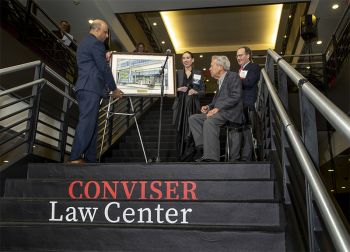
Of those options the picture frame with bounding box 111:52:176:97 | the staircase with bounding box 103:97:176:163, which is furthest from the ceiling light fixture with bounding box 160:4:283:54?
the picture frame with bounding box 111:52:176:97

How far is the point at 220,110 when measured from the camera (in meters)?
3.78

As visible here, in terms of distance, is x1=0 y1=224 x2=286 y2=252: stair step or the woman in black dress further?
the woman in black dress

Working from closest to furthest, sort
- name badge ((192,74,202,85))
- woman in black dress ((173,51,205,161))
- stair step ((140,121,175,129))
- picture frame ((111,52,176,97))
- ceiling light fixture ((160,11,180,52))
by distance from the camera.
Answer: picture frame ((111,52,176,97)) < woman in black dress ((173,51,205,161)) < name badge ((192,74,202,85)) < stair step ((140,121,175,129)) < ceiling light fixture ((160,11,180,52))

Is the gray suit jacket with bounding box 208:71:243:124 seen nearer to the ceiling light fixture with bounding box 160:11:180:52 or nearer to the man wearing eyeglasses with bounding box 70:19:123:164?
the man wearing eyeglasses with bounding box 70:19:123:164

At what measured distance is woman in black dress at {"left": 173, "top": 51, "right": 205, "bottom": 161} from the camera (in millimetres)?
4664

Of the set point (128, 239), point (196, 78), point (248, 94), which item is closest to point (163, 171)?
point (128, 239)

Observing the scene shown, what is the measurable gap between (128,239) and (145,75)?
2.34 m

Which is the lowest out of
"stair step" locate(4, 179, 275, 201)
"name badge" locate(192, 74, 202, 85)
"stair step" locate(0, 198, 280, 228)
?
"stair step" locate(0, 198, 280, 228)

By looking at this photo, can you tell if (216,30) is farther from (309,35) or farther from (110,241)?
(110,241)

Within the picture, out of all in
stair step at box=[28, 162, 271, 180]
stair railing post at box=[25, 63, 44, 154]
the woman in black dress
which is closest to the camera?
stair step at box=[28, 162, 271, 180]

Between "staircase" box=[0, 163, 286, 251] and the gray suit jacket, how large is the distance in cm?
94

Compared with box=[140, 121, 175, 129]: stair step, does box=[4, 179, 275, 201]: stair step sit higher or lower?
lower

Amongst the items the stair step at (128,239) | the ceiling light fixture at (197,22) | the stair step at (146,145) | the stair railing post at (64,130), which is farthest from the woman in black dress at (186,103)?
the ceiling light fixture at (197,22)

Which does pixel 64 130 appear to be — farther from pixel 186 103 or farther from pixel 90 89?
pixel 186 103
